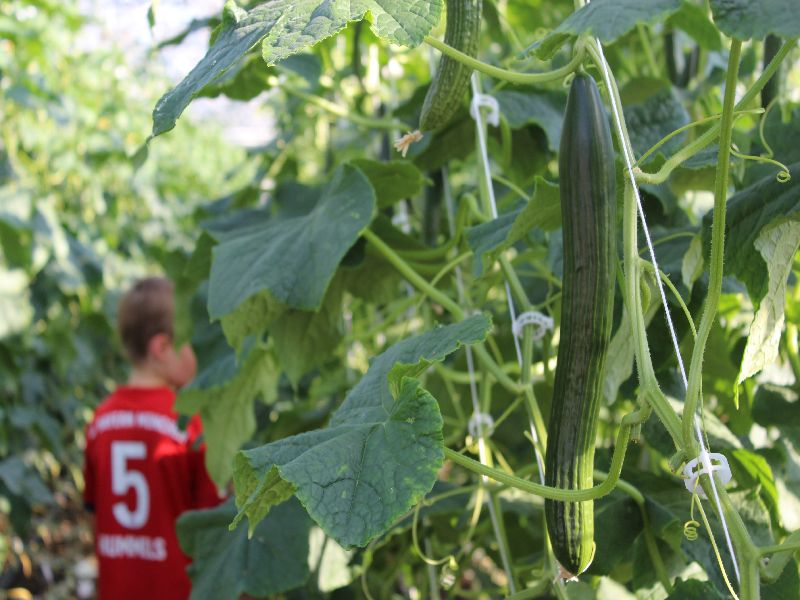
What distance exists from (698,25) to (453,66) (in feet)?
1.99

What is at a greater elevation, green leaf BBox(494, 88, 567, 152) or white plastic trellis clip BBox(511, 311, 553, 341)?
green leaf BBox(494, 88, 567, 152)

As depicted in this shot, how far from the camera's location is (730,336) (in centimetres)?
135

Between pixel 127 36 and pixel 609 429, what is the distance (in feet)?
16.3

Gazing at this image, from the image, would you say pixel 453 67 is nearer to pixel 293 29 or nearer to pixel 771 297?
pixel 293 29

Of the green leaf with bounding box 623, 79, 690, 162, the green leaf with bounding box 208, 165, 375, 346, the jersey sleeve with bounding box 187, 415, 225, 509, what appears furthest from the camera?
the jersey sleeve with bounding box 187, 415, 225, 509

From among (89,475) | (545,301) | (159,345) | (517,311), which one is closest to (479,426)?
(545,301)

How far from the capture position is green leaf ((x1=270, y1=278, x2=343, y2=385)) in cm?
140

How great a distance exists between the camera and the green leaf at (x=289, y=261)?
1.18m

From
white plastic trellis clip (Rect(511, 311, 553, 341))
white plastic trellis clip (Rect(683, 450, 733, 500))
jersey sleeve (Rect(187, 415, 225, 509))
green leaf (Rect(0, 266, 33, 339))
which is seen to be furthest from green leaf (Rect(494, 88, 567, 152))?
green leaf (Rect(0, 266, 33, 339))

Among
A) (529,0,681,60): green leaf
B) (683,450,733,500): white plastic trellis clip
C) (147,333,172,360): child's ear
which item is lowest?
(147,333,172,360): child's ear

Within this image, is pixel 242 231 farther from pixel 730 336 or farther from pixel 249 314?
pixel 730 336

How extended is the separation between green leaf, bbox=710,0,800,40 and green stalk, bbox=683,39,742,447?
0.08 ft

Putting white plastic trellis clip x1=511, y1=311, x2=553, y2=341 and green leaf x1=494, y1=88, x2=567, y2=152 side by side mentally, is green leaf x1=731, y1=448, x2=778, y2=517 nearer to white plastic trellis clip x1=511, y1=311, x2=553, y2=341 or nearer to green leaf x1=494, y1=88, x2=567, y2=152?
white plastic trellis clip x1=511, y1=311, x2=553, y2=341

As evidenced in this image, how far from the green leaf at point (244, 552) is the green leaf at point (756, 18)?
1042 mm
